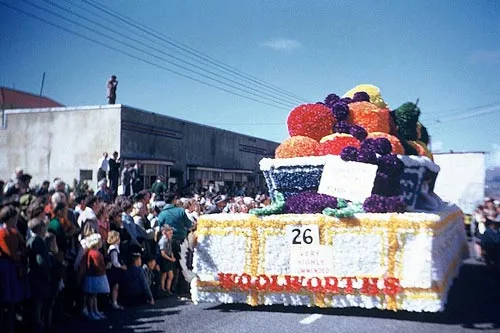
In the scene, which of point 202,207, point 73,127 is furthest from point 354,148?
point 73,127

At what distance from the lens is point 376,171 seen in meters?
6.83

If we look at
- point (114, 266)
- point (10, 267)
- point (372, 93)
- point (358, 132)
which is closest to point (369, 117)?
point (358, 132)

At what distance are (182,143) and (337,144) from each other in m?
18.0

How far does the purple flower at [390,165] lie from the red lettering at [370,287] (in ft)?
5.23

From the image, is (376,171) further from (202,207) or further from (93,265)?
(202,207)

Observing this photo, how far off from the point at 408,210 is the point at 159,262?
443cm

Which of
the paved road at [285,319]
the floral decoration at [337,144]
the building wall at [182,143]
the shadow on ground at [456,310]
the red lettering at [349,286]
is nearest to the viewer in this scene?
the paved road at [285,319]

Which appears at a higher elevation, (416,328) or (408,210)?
(408,210)

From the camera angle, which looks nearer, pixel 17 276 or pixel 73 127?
pixel 17 276

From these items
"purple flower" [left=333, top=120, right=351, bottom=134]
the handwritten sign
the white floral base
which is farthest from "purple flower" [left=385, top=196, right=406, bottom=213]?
"purple flower" [left=333, top=120, right=351, bottom=134]

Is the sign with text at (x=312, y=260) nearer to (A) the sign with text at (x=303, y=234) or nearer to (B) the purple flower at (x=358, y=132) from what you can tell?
(A) the sign with text at (x=303, y=234)

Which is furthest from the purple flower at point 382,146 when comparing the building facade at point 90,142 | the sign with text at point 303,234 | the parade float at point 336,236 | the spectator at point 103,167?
the building facade at point 90,142

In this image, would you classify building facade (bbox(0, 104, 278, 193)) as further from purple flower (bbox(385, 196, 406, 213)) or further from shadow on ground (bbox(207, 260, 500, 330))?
purple flower (bbox(385, 196, 406, 213))

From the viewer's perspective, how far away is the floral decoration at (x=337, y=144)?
7.32 metres
